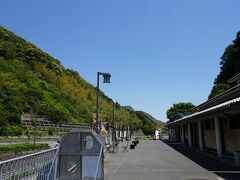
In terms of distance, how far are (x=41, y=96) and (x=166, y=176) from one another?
50.6 m

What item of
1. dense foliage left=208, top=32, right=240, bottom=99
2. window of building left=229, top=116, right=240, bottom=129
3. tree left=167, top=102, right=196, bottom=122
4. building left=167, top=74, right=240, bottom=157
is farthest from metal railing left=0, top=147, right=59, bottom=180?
tree left=167, top=102, right=196, bottom=122

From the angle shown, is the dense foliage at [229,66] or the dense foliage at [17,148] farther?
the dense foliage at [229,66]

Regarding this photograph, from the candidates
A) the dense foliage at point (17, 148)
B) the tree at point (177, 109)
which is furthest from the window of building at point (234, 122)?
the tree at point (177, 109)

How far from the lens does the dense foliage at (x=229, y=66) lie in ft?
168

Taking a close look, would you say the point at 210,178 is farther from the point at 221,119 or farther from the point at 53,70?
the point at 53,70

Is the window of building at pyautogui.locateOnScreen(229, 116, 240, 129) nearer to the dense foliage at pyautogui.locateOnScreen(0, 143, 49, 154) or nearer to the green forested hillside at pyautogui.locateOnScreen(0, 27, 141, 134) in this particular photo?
the dense foliage at pyautogui.locateOnScreen(0, 143, 49, 154)

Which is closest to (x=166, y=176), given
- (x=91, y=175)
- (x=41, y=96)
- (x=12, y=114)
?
(x=91, y=175)

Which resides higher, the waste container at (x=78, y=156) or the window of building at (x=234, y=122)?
the window of building at (x=234, y=122)

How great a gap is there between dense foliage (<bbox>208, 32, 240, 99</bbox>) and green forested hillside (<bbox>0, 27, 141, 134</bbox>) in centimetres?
2283

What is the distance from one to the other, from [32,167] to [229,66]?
5137 centimetres

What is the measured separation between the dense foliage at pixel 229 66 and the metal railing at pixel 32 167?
42769 millimetres

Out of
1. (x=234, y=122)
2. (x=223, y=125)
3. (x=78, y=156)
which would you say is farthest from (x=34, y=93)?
(x=78, y=156)

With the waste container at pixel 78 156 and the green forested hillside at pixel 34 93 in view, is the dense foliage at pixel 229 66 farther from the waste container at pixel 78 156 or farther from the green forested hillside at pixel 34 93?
the waste container at pixel 78 156

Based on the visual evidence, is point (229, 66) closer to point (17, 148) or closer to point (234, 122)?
point (234, 122)
